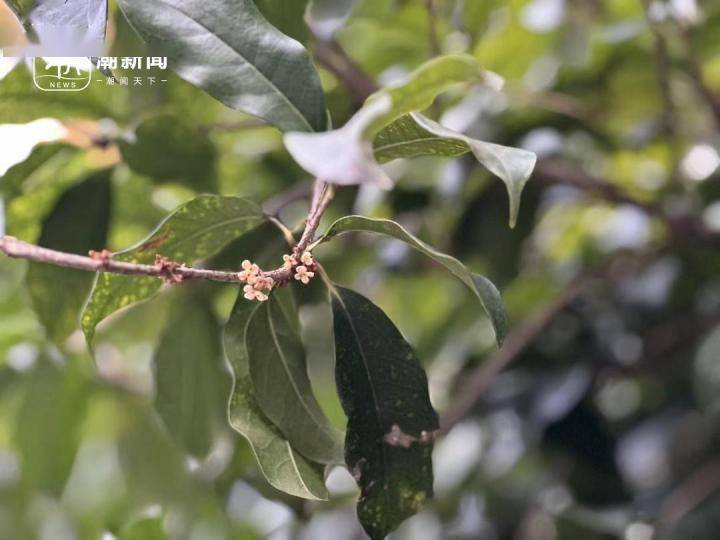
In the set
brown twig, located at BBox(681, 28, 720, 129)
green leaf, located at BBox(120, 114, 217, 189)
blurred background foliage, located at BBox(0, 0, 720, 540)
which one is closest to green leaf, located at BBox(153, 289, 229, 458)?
blurred background foliage, located at BBox(0, 0, 720, 540)

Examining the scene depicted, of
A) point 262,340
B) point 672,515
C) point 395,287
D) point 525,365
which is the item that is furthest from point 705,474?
point 262,340

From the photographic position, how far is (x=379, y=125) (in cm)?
36

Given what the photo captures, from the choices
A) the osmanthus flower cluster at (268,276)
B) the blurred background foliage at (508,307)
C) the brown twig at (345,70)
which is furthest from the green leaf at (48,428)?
the osmanthus flower cluster at (268,276)

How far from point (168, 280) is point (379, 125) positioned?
0.12 meters

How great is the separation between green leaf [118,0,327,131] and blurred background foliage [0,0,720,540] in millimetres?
243

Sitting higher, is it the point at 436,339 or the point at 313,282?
the point at 313,282

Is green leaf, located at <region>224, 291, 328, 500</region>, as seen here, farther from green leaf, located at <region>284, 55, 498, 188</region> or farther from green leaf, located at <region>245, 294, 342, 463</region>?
green leaf, located at <region>284, 55, 498, 188</region>

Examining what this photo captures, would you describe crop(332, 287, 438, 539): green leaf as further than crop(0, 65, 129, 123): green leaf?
No

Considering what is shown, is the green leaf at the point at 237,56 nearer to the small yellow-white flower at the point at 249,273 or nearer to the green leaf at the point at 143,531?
the small yellow-white flower at the point at 249,273

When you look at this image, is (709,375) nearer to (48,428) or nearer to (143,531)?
(143,531)

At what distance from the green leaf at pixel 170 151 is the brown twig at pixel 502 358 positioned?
0.34 meters

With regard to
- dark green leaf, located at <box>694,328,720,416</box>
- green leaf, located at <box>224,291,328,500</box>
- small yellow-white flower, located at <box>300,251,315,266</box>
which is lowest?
dark green leaf, located at <box>694,328,720,416</box>

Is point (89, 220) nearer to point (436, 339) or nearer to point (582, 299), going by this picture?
point (436, 339)

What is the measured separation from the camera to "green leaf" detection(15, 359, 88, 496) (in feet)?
2.70
